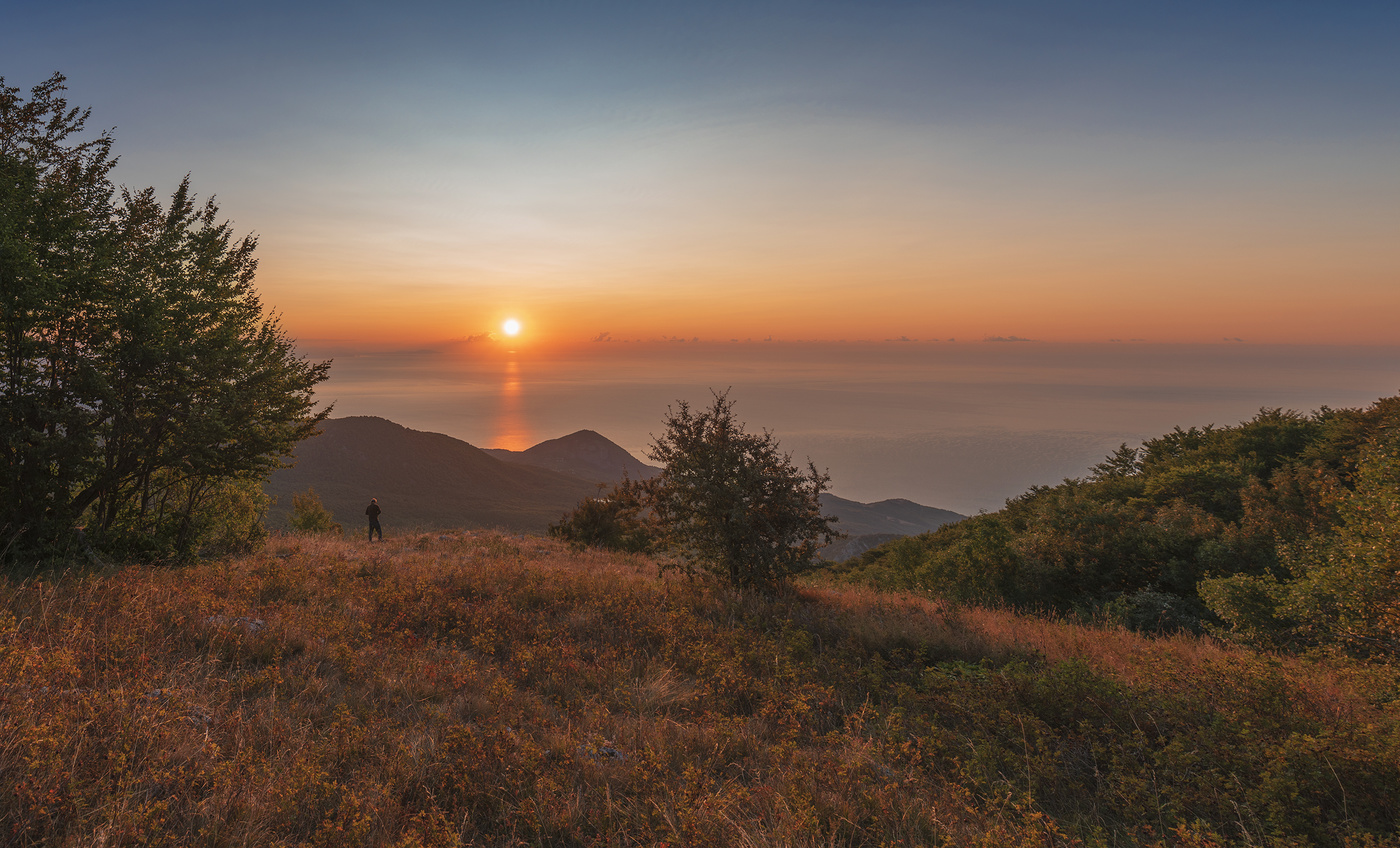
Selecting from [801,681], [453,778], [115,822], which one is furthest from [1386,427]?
[115,822]

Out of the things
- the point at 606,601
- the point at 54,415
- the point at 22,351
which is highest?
the point at 22,351

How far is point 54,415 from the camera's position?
8875mm

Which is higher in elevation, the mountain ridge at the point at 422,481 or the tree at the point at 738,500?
the tree at the point at 738,500

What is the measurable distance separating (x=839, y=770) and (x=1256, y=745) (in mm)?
3878

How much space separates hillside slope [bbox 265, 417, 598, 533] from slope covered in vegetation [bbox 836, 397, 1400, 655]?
240 feet

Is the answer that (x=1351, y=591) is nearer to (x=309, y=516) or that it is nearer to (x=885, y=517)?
(x=309, y=516)

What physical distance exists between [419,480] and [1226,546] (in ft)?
415

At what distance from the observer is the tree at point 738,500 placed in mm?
11641

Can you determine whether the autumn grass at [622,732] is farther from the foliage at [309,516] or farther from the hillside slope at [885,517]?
the hillside slope at [885,517]

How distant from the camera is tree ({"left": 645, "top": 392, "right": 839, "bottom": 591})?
11641 millimetres

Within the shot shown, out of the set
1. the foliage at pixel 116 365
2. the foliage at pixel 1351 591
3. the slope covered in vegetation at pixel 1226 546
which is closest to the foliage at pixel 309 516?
the foliage at pixel 116 365

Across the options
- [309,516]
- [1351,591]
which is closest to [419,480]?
[309,516]

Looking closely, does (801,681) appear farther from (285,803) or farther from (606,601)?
(285,803)

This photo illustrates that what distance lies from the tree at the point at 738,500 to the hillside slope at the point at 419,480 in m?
74.7
